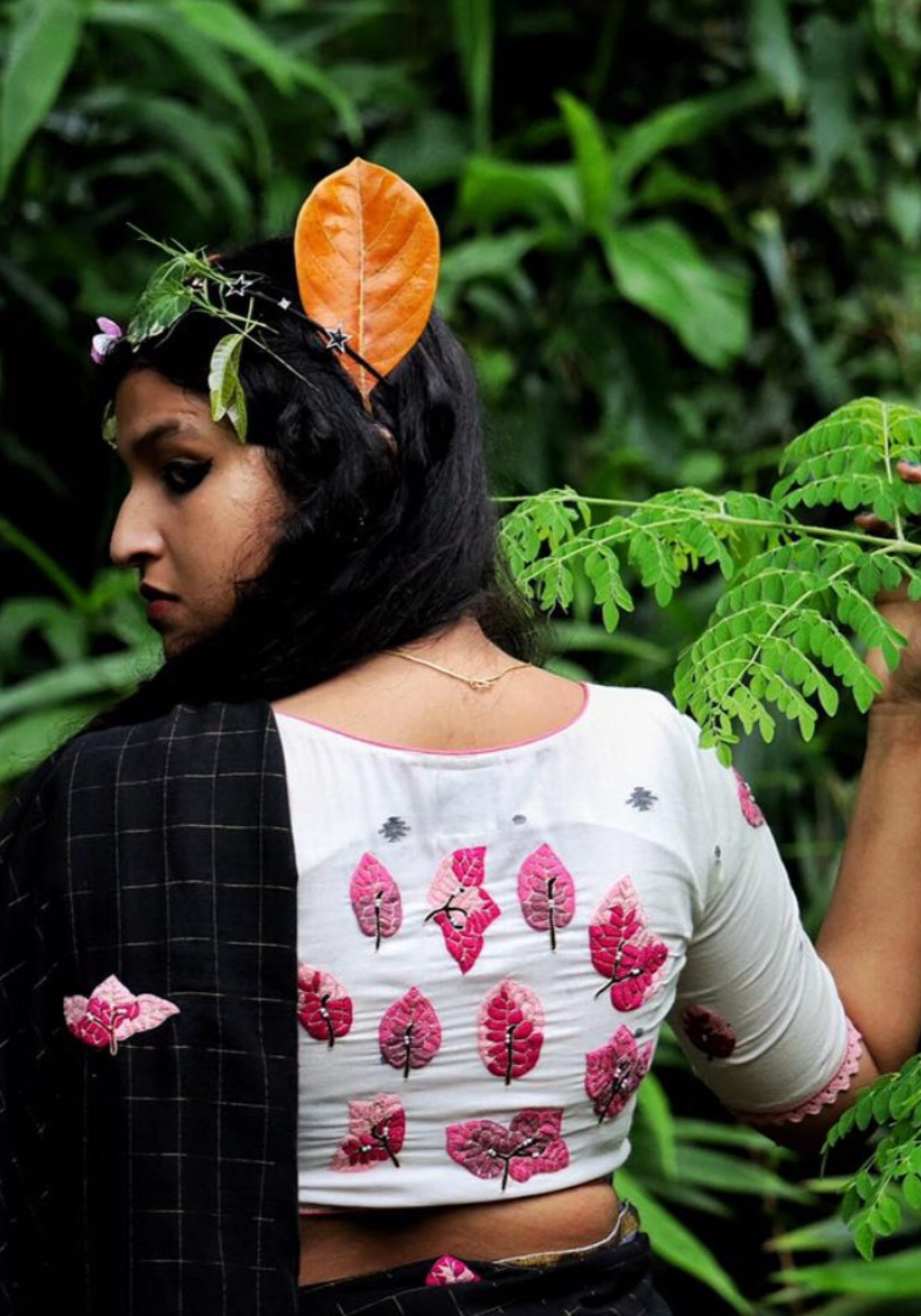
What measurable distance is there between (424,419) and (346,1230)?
0.54m

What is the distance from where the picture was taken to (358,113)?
3.79 m

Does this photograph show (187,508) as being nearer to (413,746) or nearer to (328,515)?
(328,515)

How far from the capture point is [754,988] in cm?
151

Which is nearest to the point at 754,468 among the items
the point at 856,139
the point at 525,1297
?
the point at 856,139

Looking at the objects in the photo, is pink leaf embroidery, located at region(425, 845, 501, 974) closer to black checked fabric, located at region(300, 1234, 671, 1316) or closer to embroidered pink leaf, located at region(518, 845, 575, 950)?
embroidered pink leaf, located at region(518, 845, 575, 950)

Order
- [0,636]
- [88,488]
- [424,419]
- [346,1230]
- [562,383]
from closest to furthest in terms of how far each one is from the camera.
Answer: [346,1230] < [424,419] < [0,636] < [88,488] < [562,383]

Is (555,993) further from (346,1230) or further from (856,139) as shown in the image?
(856,139)

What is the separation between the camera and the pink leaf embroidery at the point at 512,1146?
135 centimetres

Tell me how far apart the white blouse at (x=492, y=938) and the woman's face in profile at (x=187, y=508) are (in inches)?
4.7

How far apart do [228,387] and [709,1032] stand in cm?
60

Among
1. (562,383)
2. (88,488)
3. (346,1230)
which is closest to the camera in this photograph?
(346,1230)

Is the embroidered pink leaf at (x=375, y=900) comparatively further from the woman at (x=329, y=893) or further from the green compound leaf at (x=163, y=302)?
the green compound leaf at (x=163, y=302)

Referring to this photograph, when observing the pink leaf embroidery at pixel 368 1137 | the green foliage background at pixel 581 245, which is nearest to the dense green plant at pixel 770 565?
the pink leaf embroidery at pixel 368 1137

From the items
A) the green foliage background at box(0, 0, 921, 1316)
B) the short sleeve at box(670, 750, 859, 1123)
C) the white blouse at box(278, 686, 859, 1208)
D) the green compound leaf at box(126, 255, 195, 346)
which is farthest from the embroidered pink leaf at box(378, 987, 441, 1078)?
the green foliage background at box(0, 0, 921, 1316)
